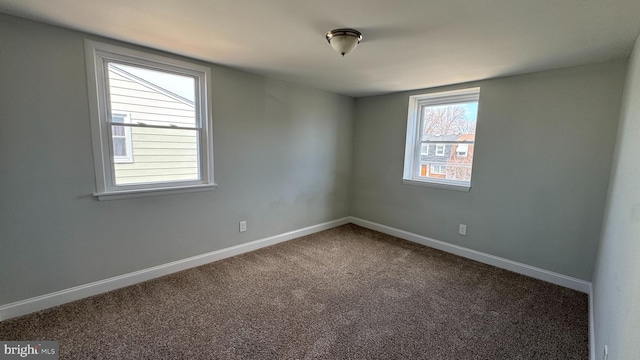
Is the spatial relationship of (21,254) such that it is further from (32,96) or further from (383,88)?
(383,88)

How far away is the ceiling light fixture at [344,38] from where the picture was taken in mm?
1886

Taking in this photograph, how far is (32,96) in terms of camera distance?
6.39 feet

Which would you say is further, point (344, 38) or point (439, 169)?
point (439, 169)

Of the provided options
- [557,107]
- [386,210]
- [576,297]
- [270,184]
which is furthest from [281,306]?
[557,107]

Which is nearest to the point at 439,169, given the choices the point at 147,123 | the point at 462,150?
the point at 462,150

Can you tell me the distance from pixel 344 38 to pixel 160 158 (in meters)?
2.07

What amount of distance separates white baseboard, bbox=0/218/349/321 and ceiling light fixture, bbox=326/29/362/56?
250 cm

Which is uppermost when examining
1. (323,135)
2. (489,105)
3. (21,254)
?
(489,105)

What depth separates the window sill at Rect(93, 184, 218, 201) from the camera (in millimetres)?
2304

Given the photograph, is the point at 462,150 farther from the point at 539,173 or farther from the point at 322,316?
the point at 322,316

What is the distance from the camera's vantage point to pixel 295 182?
3.82m

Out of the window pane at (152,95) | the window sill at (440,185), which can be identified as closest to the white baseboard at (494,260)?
the window sill at (440,185)

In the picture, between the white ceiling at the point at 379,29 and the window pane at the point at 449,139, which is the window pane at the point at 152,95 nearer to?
Answer: the white ceiling at the point at 379,29

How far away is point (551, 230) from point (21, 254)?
4.65 meters
